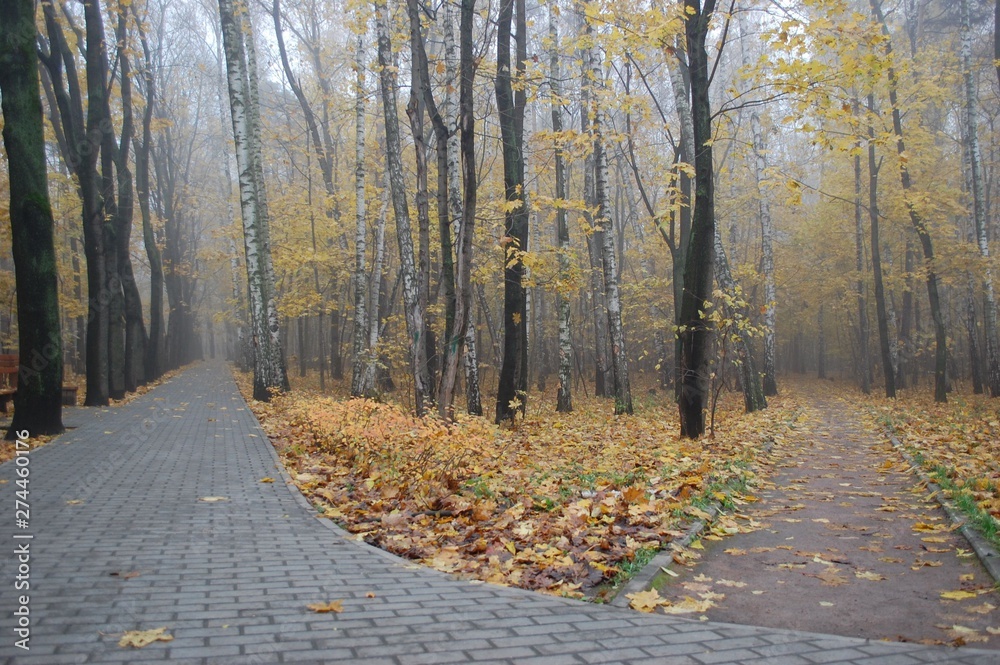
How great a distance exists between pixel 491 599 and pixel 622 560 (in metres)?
1.16

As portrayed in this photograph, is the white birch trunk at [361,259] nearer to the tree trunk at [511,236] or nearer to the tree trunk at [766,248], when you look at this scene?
the tree trunk at [511,236]

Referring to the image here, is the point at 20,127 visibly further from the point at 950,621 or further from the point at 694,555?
the point at 950,621

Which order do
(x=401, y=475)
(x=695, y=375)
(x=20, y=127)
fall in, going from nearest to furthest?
1. (x=401, y=475)
2. (x=20, y=127)
3. (x=695, y=375)

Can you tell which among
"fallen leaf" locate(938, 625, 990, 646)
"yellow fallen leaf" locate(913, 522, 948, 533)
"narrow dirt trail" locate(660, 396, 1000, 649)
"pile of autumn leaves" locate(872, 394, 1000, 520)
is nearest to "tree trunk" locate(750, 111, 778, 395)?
"pile of autumn leaves" locate(872, 394, 1000, 520)

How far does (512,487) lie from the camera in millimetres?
6777

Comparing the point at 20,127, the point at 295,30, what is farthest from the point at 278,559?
the point at 295,30

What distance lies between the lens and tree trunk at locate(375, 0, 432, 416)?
39.6 feet

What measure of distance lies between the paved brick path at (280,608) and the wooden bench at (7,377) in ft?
26.4

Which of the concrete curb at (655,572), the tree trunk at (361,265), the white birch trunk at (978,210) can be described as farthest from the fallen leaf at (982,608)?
the white birch trunk at (978,210)

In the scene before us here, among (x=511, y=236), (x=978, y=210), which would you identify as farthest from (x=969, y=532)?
Answer: (x=978, y=210)

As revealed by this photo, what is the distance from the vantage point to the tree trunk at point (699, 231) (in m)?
10.4

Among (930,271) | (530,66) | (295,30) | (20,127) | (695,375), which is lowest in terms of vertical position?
(695,375)

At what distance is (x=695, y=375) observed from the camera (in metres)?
10.5

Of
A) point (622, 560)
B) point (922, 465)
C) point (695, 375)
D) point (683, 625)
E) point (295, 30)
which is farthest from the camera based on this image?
point (295, 30)
